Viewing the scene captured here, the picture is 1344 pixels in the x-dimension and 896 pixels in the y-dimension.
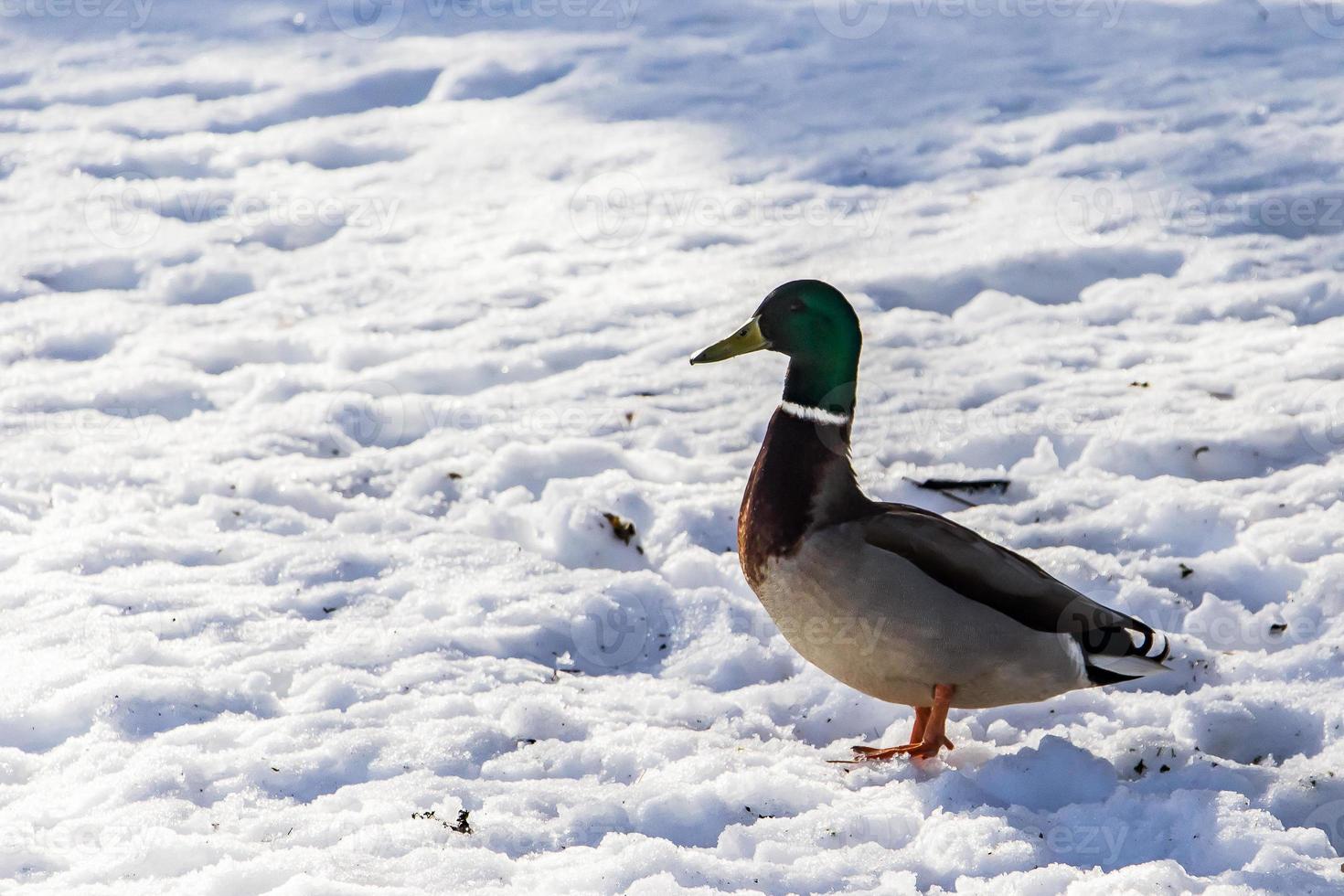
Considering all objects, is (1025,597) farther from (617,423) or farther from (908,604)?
(617,423)

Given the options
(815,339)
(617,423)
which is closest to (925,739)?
(815,339)

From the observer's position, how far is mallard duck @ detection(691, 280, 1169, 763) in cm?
318

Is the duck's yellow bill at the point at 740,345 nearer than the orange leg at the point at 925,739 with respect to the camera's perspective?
No

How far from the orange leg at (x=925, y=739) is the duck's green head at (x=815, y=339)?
0.74 meters

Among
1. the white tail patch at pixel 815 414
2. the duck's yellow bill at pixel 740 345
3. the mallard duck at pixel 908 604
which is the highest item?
the duck's yellow bill at pixel 740 345

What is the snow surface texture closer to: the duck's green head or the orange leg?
the orange leg

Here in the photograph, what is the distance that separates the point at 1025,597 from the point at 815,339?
2.64ft

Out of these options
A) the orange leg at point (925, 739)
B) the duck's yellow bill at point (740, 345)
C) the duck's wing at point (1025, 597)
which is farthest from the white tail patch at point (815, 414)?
the orange leg at point (925, 739)

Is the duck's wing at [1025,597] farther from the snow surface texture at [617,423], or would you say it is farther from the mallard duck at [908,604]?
the snow surface texture at [617,423]

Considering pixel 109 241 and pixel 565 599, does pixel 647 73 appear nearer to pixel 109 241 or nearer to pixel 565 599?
pixel 109 241

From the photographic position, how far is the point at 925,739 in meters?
3.25

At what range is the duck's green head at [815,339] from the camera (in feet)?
11.3

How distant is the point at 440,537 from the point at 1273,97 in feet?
17.4

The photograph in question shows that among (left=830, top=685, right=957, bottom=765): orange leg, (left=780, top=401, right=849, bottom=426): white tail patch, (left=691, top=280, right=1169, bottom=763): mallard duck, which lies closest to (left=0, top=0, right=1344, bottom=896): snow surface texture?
(left=830, top=685, right=957, bottom=765): orange leg
